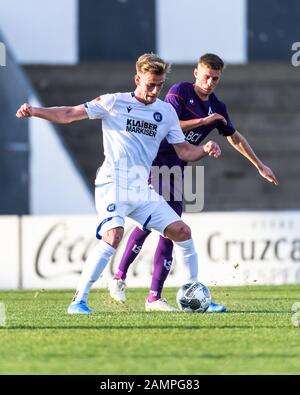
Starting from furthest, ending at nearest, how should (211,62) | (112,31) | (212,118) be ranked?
(112,31) < (212,118) < (211,62)

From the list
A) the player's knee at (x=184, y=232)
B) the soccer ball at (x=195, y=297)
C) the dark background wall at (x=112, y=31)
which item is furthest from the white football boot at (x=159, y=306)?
the dark background wall at (x=112, y=31)

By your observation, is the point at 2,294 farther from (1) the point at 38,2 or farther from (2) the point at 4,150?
(1) the point at 38,2

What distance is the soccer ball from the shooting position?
27.7 ft

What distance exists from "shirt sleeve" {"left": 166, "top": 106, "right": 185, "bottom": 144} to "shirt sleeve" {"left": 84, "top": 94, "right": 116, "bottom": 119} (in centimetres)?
47

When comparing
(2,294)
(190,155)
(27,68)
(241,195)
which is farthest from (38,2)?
(190,155)

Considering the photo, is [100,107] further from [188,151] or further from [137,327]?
[137,327]

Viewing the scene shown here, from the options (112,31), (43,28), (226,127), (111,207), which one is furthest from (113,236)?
(43,28)

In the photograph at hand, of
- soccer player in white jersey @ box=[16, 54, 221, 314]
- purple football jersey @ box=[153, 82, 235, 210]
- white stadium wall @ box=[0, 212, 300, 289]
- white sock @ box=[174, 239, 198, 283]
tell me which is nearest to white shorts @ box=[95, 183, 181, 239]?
soccer player in white jersey @ box=[16, 54, 221, 314]

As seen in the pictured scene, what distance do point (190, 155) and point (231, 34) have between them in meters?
10.6

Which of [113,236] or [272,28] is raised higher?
[272,28]

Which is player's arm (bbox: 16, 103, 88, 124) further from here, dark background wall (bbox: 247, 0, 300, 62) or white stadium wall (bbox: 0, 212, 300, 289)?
dark background wall (bbox: 247, 0, 300, 62)

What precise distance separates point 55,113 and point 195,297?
171cm

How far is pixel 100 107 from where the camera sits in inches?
319

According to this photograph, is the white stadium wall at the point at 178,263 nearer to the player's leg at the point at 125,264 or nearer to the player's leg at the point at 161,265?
the player's leg at the point at 125,264
